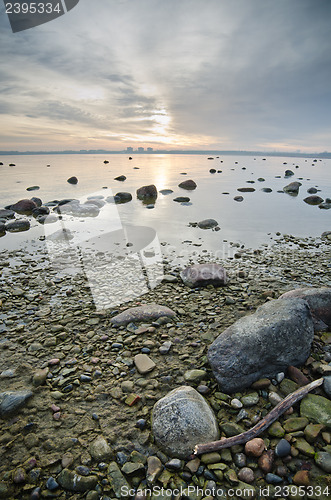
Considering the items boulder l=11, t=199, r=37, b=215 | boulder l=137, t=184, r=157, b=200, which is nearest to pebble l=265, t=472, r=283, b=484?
boulder l=11, t=199, r=37, b=215

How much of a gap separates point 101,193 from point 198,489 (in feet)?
74.0

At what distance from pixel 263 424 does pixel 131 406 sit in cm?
162

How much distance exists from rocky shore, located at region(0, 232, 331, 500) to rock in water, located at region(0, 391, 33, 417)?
0.01 metres

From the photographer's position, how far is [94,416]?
3303 mm

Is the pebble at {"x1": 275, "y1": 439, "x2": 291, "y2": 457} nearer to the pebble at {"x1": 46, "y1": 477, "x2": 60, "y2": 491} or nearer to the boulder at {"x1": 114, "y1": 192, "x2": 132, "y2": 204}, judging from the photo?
the pebble at {"x1": 46, "y1": 477, "x2": 60, "y2": 491}

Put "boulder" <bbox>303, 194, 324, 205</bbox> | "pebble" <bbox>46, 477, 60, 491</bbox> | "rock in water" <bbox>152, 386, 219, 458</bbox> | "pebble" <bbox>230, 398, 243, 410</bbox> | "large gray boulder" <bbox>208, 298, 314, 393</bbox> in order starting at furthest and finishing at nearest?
"boulder" <bbox>303, 194, 324, 205</bbox> → "large gray boulder" <bbox>208, 298, 314, 393</bbox> → "pebble" <bbox>230, 398, 243, 410</bbox> → "rock in water" <bbox>152, 386, 219, 458</bbox> → "pebble" <bbox>46, 477, 60, 491</bbox>

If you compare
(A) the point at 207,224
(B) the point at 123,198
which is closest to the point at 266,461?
(A) the point at 207,224

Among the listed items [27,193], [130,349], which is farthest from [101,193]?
[130,349]

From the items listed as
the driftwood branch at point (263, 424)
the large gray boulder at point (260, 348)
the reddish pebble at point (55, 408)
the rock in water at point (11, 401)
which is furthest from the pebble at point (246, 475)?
the rock in water at point (11, 401)

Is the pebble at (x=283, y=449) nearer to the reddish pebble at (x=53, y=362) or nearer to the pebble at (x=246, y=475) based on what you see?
the pebble at (x=246, y=475)

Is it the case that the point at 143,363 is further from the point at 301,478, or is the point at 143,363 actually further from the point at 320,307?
the point at 320,307

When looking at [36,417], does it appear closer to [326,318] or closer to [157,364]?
[157,364]

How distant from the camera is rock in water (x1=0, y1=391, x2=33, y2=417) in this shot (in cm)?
329

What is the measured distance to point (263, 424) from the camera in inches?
116
